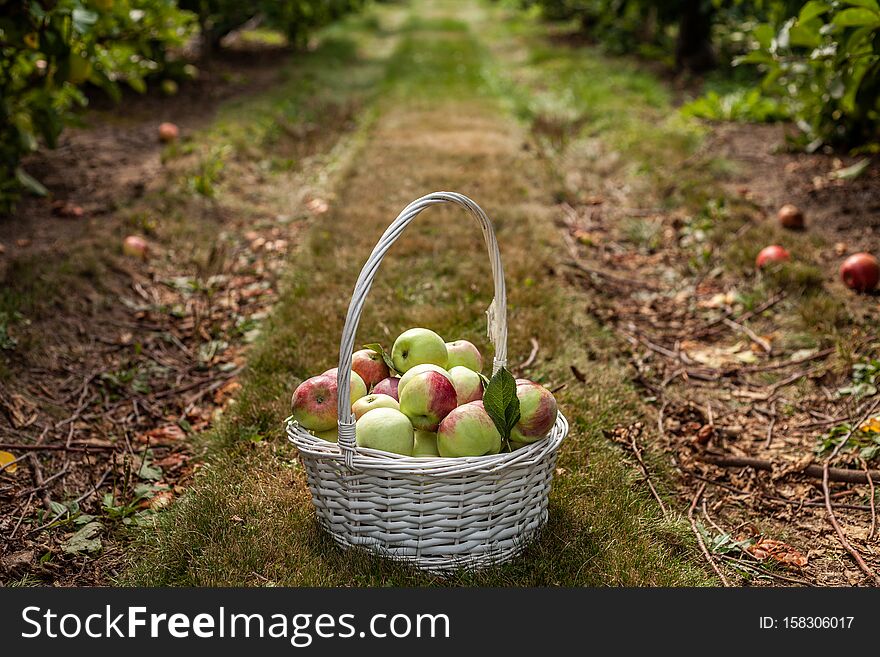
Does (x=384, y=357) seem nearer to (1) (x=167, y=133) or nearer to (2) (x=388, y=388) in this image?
(2) (x=388, y=388)

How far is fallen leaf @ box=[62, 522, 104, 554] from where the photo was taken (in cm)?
247

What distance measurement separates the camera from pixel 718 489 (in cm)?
282

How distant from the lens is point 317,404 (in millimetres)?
2256

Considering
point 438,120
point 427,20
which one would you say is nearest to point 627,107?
point 438,120

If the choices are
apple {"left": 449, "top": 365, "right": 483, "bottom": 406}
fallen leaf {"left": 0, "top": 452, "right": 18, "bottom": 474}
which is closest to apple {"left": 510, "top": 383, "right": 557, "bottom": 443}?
apple {"left": 449, "top": 365, "right": 483, "bottom": 406}

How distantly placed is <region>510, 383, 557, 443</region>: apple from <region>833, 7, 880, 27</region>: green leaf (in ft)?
7.61

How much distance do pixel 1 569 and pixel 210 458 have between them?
72 centimetres

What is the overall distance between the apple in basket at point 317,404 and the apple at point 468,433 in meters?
0.30

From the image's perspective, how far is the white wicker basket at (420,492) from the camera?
2051 mm

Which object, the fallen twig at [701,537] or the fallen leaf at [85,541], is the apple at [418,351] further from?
the fallen leaf at [85,541]

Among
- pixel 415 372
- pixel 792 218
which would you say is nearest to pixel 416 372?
pixel 415 372

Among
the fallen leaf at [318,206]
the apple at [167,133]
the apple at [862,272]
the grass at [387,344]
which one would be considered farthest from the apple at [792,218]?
the apple at [167,133]

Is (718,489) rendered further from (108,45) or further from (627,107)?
(627,107)

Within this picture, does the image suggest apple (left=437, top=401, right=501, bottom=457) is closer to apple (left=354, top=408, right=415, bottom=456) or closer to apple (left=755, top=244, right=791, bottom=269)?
apple (left=354, top=408, right=415, bottom=456)
